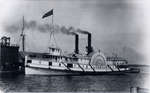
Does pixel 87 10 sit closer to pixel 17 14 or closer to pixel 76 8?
pixel 76 8

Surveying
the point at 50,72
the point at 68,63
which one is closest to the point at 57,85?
the point at 50,72

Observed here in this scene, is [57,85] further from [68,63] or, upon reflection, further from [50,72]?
[68,63]

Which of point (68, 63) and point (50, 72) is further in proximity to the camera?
point (68, 63)

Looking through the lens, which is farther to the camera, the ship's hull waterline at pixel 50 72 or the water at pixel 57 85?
the ship's hull waterline at pixel 50 72

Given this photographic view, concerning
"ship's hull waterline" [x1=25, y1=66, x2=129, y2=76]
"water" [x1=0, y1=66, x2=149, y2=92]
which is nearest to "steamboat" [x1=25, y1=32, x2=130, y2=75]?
"ship's hull waterline" [x1=25, y1=66, x2=129, y2=76]

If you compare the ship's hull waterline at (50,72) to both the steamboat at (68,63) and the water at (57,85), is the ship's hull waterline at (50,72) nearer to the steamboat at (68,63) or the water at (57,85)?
the steamboat at (68,63)

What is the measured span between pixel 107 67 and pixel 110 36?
893 centimetres

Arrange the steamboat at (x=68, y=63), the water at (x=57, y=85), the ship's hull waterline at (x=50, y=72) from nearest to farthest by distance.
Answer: the water at (x=57, y=85) → the ship's hull waterline at (x=50, y=72) → the steamboat at (x=68, y=63)

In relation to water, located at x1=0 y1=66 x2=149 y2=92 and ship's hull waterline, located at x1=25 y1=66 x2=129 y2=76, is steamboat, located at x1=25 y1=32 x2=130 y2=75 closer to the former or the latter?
ship's hull waterline, located at x1=25 y1=66 x2=129 y2=76

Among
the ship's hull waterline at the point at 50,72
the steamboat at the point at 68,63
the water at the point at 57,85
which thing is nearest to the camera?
the water at the point at 57,85

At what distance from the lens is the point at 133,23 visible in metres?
6.29

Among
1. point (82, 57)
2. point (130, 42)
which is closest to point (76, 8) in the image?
point (130, 42)

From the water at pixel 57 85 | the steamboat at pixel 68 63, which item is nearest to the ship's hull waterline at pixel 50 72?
the steamboat at pixel 68 63

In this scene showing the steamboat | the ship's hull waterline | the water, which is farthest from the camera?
the steamboat
